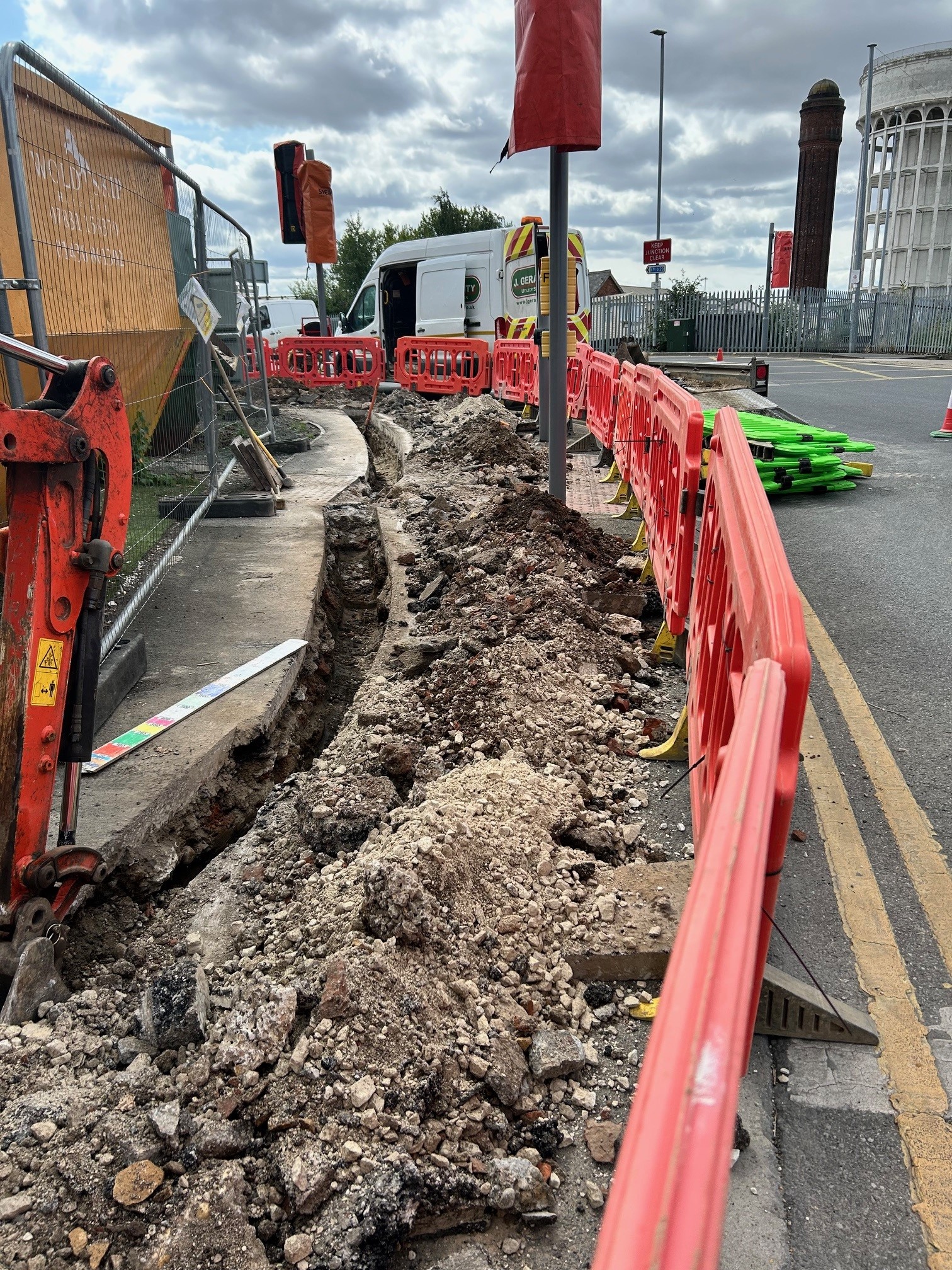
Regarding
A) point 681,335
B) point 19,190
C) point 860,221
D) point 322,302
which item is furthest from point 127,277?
point 860,221

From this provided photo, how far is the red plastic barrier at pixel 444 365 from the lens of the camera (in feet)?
55.9

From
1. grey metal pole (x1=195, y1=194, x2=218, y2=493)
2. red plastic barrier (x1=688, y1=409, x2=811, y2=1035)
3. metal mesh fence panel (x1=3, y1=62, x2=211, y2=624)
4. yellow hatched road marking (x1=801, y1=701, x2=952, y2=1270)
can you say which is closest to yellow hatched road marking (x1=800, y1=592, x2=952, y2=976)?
yellow hatched road marking (x1=801, y1=701, x2=952, y2=1270)

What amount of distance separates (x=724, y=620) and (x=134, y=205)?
17.5 feet

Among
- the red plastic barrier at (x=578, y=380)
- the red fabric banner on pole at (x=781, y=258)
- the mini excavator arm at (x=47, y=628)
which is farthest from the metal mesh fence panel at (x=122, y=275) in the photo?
the red fabric banner on pole at (x=781, y=258)

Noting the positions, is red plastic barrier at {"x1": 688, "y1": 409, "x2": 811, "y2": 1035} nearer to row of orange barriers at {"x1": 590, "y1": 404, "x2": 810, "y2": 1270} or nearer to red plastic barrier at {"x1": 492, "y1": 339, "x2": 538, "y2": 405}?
row of orange barriers at {"x1": 590, "y1": 404, "x2": 810, "y2": 1270}

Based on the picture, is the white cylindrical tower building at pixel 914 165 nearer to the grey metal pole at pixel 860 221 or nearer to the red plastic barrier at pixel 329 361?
the grey metal pole at pixel 860 221

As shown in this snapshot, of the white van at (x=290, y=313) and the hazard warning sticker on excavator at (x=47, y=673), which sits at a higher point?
the white van at (x=290, y=313)

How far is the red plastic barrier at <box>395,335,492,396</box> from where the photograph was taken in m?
17.0

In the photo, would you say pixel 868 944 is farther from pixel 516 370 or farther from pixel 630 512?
pixel 516 370

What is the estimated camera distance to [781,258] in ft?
144

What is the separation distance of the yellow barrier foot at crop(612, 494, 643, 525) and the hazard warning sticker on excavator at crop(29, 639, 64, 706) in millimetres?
5970

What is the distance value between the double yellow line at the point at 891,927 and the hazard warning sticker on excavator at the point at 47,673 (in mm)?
2585

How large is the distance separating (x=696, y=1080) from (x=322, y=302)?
1936cm

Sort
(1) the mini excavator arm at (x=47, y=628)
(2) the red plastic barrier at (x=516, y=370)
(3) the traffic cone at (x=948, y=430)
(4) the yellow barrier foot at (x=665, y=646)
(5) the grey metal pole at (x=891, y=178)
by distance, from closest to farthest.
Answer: (1) the mini excavator arm at (x=47, y=628) → (4) the yellow barrier foot at (x=665, y=646) → (3) the traffic cone at (x=948, y=430) → (2) the red plastic barrier at (x=516, y=370) → (5) the grey metal pole at (x=891, y=178)
